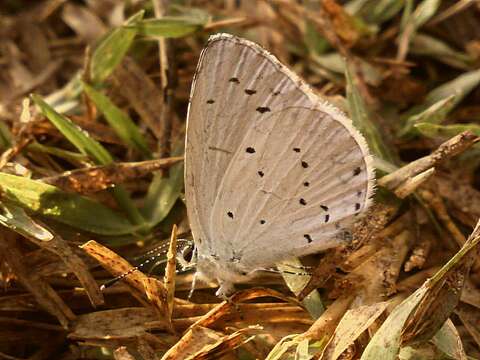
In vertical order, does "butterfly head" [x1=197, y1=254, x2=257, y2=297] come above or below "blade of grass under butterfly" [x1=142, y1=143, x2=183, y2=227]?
below

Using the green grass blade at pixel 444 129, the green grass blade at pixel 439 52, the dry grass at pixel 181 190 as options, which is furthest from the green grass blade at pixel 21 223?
the green grass blade at pixel 439 52

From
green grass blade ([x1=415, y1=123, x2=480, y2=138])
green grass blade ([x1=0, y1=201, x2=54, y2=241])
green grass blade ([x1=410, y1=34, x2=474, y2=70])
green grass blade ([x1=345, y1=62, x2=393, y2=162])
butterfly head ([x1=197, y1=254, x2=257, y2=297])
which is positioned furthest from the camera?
green grass blade ([x1=410, y1=34, x2=474, y2=70])

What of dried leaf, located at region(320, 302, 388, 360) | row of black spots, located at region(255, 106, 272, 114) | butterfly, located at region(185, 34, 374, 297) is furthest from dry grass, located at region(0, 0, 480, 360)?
row of black spots, located at region(255, 106, 272, 114)

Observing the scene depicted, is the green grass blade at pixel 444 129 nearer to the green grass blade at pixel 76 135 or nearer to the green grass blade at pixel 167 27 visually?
the green grass blade at pixel 167 27

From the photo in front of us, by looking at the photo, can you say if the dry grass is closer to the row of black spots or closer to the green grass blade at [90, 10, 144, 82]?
the green grass blade at [90, 10, 144, 82]

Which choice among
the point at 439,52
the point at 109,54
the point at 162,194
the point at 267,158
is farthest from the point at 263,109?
the point at 439,52

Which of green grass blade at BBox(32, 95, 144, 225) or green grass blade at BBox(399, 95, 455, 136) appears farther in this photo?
green grass blade at BBox(399, 95, 455, 136)
